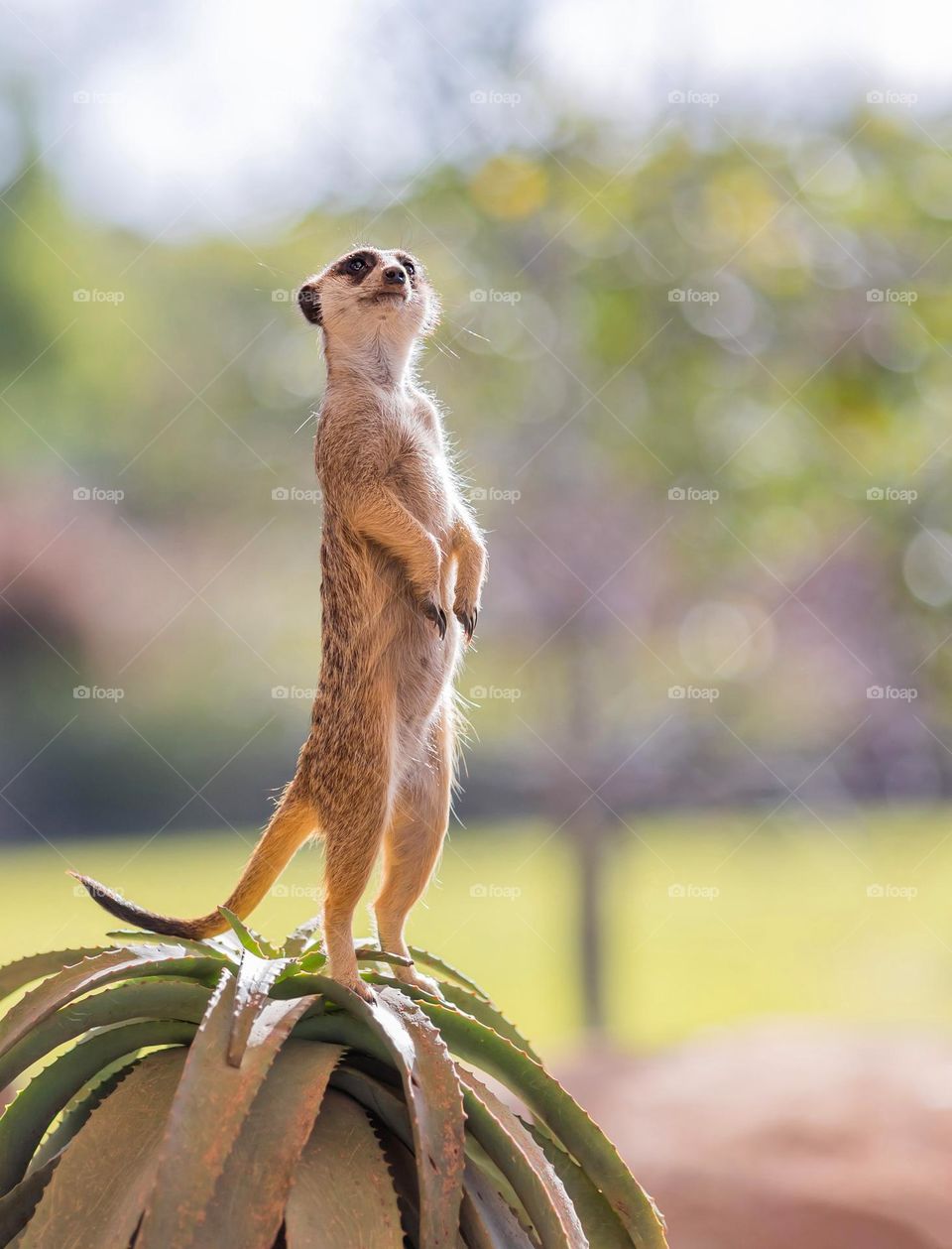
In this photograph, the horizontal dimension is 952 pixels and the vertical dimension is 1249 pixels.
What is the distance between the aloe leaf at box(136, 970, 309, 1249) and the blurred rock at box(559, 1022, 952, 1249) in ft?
4.58

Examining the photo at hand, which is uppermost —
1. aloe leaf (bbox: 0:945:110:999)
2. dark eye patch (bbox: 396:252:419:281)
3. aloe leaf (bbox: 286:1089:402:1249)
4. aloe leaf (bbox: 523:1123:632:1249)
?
dark eye patch (bbox: 396:252:419:281)

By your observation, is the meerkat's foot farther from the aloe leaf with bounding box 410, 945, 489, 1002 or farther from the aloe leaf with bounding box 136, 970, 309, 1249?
the aloe leaf with bounding box 136, 970, 309, 1249

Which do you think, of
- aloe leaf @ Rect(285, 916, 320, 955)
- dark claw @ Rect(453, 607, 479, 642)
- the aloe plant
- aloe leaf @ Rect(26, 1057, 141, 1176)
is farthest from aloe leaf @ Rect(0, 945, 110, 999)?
dark claw @ Rect(453, 607, 479, 642)

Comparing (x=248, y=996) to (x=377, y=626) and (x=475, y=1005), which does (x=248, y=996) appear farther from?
(x=377, y=626)

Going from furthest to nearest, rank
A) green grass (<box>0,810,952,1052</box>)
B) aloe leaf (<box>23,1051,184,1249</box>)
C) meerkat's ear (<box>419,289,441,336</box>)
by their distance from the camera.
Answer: green grass (<box>0,810,952,1052</box>)
meerkat's ear (<box>419,289,441,336</box>)
aloe leaf (<box>23,1051,184,1249</box>)

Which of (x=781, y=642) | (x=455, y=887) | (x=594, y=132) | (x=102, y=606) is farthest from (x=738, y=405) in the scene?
(x=455, y=887)

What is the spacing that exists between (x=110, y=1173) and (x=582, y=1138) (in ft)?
1.23

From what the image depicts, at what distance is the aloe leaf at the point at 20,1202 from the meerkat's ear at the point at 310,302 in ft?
3.34

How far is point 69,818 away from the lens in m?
7.02

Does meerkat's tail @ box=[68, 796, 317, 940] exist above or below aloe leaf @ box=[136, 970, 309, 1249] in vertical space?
above

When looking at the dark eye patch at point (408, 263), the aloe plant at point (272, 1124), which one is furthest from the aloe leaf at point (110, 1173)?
the dark eye patch at point (408, 263)

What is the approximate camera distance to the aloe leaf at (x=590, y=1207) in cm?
96

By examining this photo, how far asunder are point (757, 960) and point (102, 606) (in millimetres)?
4186

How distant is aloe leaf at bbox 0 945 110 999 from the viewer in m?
1.05
